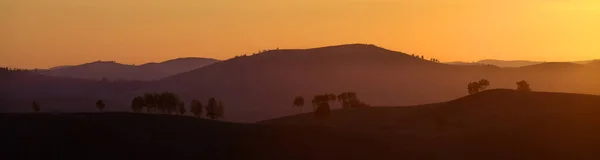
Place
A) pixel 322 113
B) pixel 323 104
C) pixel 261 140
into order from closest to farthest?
1. pixel 261 140
2. pixel 322 113
3. pixel 323 104

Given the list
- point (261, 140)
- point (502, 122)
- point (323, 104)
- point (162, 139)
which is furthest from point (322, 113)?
point (162, 139)

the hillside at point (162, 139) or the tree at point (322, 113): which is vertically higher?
the tree at point (322, 113)

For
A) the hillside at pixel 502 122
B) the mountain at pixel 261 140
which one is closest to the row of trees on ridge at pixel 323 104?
the hillside at pixel 502 122

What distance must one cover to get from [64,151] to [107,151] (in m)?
2.80

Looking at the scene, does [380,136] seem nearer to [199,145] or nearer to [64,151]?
[199,145]

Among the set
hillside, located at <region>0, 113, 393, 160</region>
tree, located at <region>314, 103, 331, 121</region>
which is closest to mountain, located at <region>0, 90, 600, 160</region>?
hillside, located at <region>0, 113, 393, 160</region>

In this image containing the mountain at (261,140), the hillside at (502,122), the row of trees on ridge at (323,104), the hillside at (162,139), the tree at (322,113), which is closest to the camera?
the hillside at (162,139)

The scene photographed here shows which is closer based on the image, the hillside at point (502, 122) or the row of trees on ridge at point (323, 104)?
the hillside at point (502, 122)

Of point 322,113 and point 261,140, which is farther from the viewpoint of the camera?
point 322,113

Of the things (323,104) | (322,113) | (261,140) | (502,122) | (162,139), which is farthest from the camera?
(323,104)

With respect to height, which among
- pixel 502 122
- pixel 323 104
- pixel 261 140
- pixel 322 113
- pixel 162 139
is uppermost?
pixel 323 104

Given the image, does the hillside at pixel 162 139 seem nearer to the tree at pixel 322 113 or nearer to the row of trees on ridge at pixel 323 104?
the tree at pixel 322 113

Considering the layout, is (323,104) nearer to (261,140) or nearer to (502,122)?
(502,122)

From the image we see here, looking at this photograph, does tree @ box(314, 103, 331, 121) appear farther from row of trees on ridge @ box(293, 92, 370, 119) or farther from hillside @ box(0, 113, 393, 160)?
hillside @ box(0, 113, 393, 160)
